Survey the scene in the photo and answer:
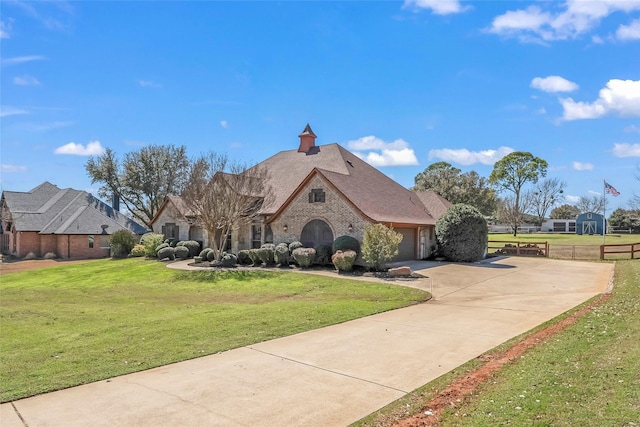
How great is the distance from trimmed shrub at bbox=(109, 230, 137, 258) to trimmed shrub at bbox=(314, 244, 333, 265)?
20.0 m

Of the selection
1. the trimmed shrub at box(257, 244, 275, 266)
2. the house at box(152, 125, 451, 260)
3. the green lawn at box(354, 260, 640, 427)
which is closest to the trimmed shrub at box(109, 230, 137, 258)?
the house at box(152, 125, 451, 260)

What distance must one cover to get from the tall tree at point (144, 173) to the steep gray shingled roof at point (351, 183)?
14.6 metres

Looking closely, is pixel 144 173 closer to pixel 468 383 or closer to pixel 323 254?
pixel 323 254

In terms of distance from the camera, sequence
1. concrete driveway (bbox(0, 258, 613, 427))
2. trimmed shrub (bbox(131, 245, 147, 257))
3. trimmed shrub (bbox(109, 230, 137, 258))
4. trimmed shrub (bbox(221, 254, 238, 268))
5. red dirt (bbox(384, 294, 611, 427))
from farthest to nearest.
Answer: trimmed shrub (bbox(109, 230, 137, 258))
trimmed shrub (bbox(131, 245, 147, 257))
trimmed shrub (bbox(221, 254, 238, 268))
concrete driveway (bbox(0, 258, 613, 427))
red dirt (bbox(384, 294, 611, 427))

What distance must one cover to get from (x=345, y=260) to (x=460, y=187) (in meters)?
32.3

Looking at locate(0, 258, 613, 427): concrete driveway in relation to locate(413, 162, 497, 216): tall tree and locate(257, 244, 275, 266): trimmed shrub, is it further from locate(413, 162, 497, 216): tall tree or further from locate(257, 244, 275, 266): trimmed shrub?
locate(413, 162, 497, 216): tall tree

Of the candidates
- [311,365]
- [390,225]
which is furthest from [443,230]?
[311,365]

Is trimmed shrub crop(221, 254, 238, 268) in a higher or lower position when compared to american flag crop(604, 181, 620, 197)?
lower

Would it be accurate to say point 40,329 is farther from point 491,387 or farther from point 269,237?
point 269,237

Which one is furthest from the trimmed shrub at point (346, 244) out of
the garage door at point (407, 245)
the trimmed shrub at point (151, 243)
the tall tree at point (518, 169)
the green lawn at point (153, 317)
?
the tall tree at point (518, 169)

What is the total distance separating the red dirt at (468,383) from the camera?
16.9ft

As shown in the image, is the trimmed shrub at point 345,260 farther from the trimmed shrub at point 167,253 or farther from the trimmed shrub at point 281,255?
the trimmed shrub at point 167,253

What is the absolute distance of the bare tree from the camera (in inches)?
1022

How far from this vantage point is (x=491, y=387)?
601cm
